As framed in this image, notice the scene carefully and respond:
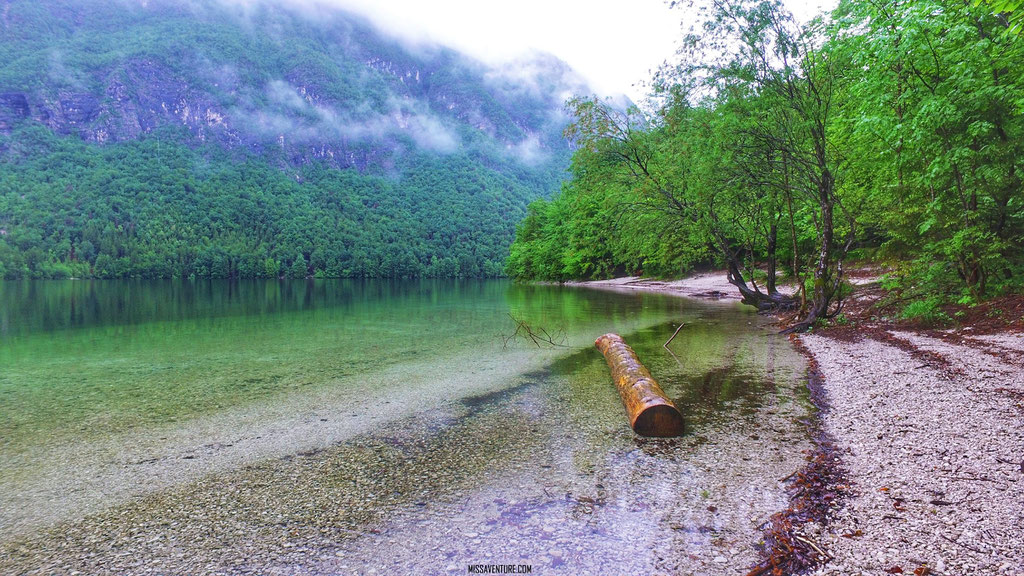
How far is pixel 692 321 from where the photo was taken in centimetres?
1945

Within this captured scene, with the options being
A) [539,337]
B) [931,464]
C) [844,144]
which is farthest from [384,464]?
[844,144]

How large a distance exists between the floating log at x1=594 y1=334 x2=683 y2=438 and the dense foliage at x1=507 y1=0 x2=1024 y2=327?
299 inches

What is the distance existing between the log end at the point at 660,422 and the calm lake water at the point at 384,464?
0.80 ft

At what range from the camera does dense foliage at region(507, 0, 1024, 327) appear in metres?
10.8

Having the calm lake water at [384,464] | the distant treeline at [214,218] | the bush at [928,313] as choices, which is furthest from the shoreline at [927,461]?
the distant treeline at [214,218]

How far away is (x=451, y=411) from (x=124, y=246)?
14895 centimetres

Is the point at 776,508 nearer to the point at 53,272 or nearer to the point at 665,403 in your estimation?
the point at 665,403

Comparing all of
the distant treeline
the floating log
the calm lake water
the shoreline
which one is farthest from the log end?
the distant treeline

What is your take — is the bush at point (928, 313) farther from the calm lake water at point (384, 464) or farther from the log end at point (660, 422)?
the log end at point (660, 422)

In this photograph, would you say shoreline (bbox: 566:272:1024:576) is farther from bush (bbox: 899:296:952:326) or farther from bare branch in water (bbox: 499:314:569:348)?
bare branch in water (bbox: 499:314:569:348)

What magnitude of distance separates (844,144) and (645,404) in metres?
17.1

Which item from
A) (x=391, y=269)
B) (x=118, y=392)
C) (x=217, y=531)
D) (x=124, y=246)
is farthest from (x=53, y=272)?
(x=217, y=531)

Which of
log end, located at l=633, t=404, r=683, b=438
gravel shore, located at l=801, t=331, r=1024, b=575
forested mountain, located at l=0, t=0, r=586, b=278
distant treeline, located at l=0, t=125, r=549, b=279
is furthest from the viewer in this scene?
forested mountain, located at l=0, t=0, r=586, b=278

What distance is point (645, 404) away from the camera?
6586 millimetres
